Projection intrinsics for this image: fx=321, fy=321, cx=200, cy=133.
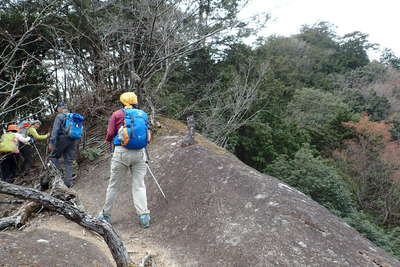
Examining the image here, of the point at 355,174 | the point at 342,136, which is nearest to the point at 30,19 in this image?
the point at 355,174

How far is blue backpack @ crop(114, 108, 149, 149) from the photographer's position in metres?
4.43

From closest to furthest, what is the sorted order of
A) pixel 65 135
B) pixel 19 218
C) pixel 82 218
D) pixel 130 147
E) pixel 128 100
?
1. pixel 82 218
2. pixel 19 218
3. pixel 130 147
4. pixel 128 100
5. pixel 65 135

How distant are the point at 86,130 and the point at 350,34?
42.5m

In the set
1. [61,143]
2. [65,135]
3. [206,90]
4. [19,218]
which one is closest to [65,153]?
[61,143]

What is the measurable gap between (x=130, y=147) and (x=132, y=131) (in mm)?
242

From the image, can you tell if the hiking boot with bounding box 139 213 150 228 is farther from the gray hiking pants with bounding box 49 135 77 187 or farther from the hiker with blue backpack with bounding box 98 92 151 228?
the gray hiking pants with bounding box 49 135 77 187

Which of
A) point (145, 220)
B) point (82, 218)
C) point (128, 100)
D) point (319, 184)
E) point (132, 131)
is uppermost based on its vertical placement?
point (128, 100)

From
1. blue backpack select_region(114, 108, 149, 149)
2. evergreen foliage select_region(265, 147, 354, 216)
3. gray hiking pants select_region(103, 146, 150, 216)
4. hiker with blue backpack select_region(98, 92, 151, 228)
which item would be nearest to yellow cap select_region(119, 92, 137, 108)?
hiker with blue backpack select_region(98, 92, 151, 228)

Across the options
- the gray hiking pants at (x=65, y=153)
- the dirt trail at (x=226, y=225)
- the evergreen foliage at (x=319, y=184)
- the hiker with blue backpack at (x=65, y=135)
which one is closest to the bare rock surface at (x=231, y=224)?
the dirt trail at (x=226, y=225)

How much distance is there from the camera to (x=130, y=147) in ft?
14.8

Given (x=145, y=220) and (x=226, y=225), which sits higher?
(x=226, y=225)

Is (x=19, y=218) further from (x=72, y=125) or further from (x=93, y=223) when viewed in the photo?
(x=72, y=125)

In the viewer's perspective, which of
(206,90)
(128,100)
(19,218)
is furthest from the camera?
(206,90)

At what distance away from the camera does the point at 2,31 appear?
8.08 meters
